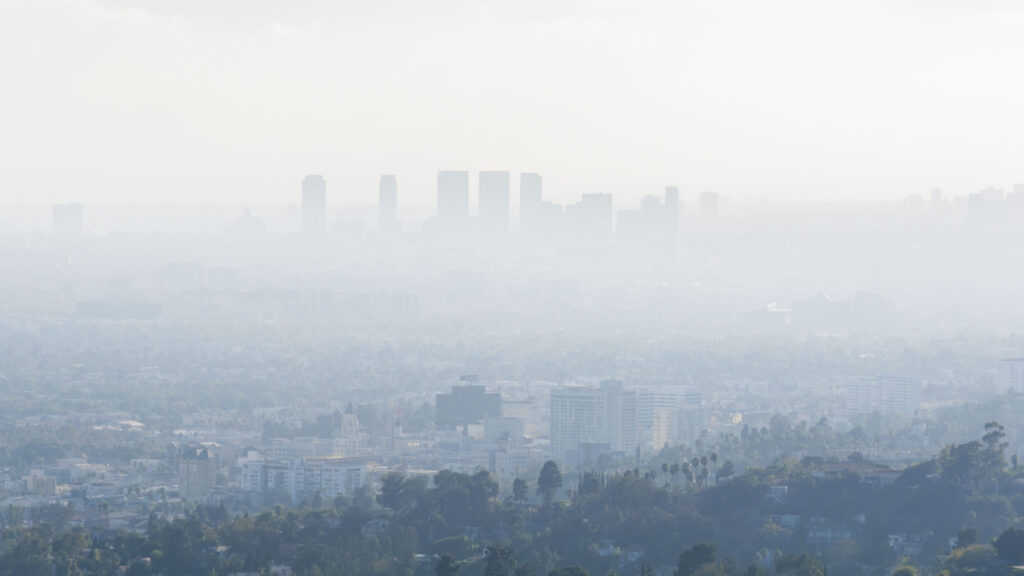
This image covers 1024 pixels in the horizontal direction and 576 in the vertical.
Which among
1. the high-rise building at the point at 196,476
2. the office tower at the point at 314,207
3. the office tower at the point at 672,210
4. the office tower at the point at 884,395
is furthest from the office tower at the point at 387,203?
the high-rise building at the point at 196,476

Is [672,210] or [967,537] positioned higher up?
[672,210]

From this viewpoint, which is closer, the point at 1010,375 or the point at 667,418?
the point at 667,418

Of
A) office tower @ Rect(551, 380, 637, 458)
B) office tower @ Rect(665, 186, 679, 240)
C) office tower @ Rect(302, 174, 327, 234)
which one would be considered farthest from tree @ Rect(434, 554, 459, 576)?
office tower @ Rect(302, 174, 327, 234)

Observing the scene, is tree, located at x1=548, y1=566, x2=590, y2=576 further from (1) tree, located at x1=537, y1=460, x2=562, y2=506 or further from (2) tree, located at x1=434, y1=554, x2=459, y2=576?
(1) tree, located at x1=537, y1=460, x2=562, y2=506

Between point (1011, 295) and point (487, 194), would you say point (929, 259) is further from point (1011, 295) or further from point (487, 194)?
point (487, 194)

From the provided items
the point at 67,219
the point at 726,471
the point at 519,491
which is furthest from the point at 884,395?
the point at 67,219

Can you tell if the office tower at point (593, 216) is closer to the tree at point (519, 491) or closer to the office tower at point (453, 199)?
the office tower at point (453, 199)

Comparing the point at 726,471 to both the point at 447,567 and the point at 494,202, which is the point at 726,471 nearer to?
the point at 447,567
